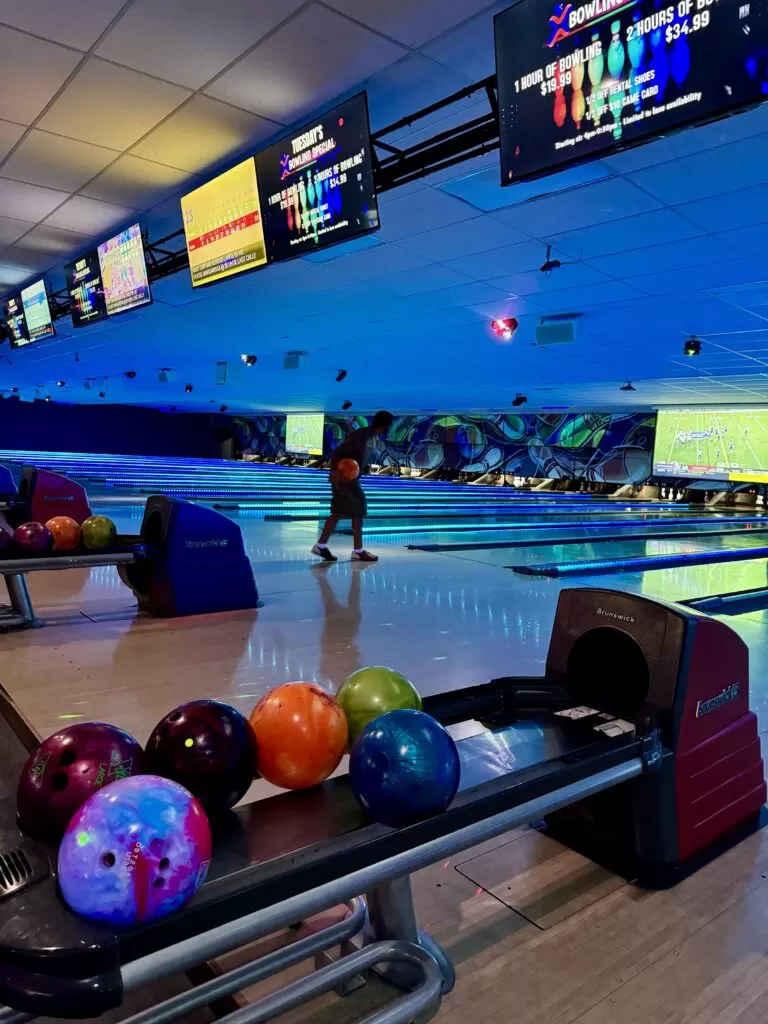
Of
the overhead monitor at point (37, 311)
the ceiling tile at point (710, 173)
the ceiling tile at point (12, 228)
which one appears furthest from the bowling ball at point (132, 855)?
the overhead monitor at point (37, 311)

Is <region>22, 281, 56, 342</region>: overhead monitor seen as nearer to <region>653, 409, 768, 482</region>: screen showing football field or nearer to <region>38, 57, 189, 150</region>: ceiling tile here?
<region>38, 57, 189, 150</region>: ceiling tile

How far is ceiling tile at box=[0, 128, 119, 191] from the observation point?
405cm

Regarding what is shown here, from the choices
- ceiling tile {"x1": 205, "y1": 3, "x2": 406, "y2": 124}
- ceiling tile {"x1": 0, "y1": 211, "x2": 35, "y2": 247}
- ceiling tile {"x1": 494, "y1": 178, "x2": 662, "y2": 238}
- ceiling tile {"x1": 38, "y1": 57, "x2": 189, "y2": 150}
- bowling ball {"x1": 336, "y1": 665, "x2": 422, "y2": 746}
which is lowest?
bowling ball {"x1": 336, "y1": 665, "x2": 422, "y2": 746}

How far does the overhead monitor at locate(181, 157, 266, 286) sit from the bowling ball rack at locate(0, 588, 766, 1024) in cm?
302

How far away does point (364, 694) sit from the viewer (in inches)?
61.7

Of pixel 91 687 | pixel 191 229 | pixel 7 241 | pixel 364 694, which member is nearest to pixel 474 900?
pixel 364 694

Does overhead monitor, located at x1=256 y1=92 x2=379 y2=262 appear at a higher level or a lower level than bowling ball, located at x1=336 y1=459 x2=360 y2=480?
higher

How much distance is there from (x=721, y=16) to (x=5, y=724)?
2.79 meters

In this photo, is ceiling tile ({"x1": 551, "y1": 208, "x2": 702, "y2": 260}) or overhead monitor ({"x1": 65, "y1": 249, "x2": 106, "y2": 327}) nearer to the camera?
ceiling tile ({"x1": 551, "y1": 208, "x2": 702, "y2": 260})

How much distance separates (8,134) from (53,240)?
2226 mm

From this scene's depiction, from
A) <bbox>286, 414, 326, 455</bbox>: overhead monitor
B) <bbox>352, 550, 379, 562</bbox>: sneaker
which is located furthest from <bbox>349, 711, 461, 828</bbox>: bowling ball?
<bbox>286, 414, 326, 455</bbox>: overhead monitor

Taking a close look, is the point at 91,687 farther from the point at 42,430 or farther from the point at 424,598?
the point at 42,430

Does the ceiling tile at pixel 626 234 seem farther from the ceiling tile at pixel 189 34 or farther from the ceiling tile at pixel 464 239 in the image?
the ceiling tile at pixel 189 34

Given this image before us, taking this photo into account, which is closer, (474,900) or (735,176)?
(474,900)
